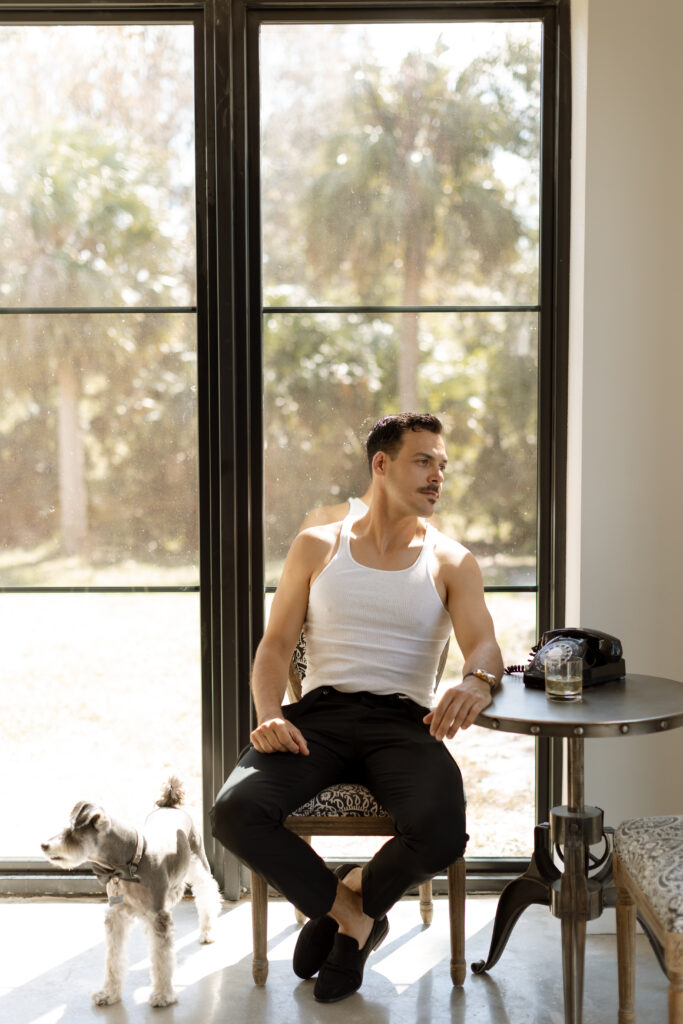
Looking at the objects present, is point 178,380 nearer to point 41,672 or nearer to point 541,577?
point 41,672

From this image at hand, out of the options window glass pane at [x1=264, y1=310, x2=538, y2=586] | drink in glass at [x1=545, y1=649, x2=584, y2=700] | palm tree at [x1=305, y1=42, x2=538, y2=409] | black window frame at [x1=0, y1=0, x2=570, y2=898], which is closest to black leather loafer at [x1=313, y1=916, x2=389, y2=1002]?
black window frame at [x1=0, y1=0, x2=570, y2=898]

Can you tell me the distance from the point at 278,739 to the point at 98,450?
1.14 meters

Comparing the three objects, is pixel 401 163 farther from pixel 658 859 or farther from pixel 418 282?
pixel 658 859

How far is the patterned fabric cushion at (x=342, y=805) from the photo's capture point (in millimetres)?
2531

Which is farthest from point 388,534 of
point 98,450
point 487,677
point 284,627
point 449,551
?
point 98,450

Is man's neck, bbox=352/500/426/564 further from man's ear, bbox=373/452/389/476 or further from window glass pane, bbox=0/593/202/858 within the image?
window glass pane, bbox=0/593/202/858

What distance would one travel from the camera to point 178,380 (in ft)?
10.3

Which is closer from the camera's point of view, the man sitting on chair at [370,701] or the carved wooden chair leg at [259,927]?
the man sitting on chair at [370,701]

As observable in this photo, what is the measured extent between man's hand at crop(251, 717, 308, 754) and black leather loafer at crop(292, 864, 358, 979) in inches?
17.7

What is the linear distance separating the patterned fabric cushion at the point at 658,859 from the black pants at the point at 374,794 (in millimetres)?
401

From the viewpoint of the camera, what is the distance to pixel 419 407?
313 cm

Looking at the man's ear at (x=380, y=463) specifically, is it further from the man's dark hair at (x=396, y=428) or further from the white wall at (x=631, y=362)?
the white wall at (x=631, y=362)

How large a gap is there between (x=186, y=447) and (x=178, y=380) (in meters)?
0.21

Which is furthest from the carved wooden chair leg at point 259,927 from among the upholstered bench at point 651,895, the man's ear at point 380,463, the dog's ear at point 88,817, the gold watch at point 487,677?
the man's ear at point 380,463
